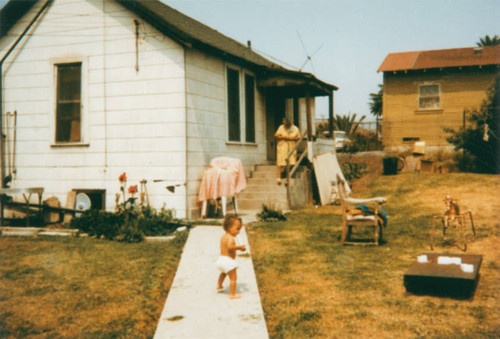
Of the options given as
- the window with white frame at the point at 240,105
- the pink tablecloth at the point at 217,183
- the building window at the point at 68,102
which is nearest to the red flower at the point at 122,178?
the pink tablecloth at the point at 217,183

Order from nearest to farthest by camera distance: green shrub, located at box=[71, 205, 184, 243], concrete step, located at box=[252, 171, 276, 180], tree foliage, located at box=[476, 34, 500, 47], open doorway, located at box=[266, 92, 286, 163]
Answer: green shrub, located at box=[71, 205, 184, 243] → concrete step, located at box=[252, 171, 276, 180] → open doorway, located at box=[266, 92, 286, 163] → tree foliage, located at box=[476, 34, 500, 47]

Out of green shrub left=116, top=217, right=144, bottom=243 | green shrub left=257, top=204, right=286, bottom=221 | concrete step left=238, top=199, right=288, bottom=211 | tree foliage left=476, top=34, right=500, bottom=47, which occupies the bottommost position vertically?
green shrub left=116, top=217, right=144, bottom=243

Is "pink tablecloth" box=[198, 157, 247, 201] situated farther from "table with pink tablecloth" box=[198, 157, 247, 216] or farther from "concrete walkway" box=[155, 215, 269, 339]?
"concrete walkway" box=[155, 215, 269, 339]

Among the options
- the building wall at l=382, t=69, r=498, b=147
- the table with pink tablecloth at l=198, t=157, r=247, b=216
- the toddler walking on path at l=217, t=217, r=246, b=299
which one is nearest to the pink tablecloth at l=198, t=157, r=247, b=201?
the table with pink tablecloth at l=198, t=157, r=247, b=216

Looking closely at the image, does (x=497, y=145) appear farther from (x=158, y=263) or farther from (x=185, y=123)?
(x=158, y=263)

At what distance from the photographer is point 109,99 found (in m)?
11.6

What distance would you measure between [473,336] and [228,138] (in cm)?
972

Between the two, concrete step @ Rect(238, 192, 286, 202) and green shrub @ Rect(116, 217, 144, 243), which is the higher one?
concrete step @ Rect(238, 192, 286, 202)

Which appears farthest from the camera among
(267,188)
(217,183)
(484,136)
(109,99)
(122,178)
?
(484,136)

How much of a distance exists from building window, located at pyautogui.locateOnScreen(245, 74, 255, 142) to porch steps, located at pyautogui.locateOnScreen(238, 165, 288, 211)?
1581 millimetres

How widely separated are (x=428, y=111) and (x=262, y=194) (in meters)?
15.1

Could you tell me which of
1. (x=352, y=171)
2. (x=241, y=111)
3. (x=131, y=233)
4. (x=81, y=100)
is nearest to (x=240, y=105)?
(x=241, y=111)

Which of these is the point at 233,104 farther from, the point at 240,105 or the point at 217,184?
the point at 217,184

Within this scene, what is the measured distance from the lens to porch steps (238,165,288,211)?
43.5ft
